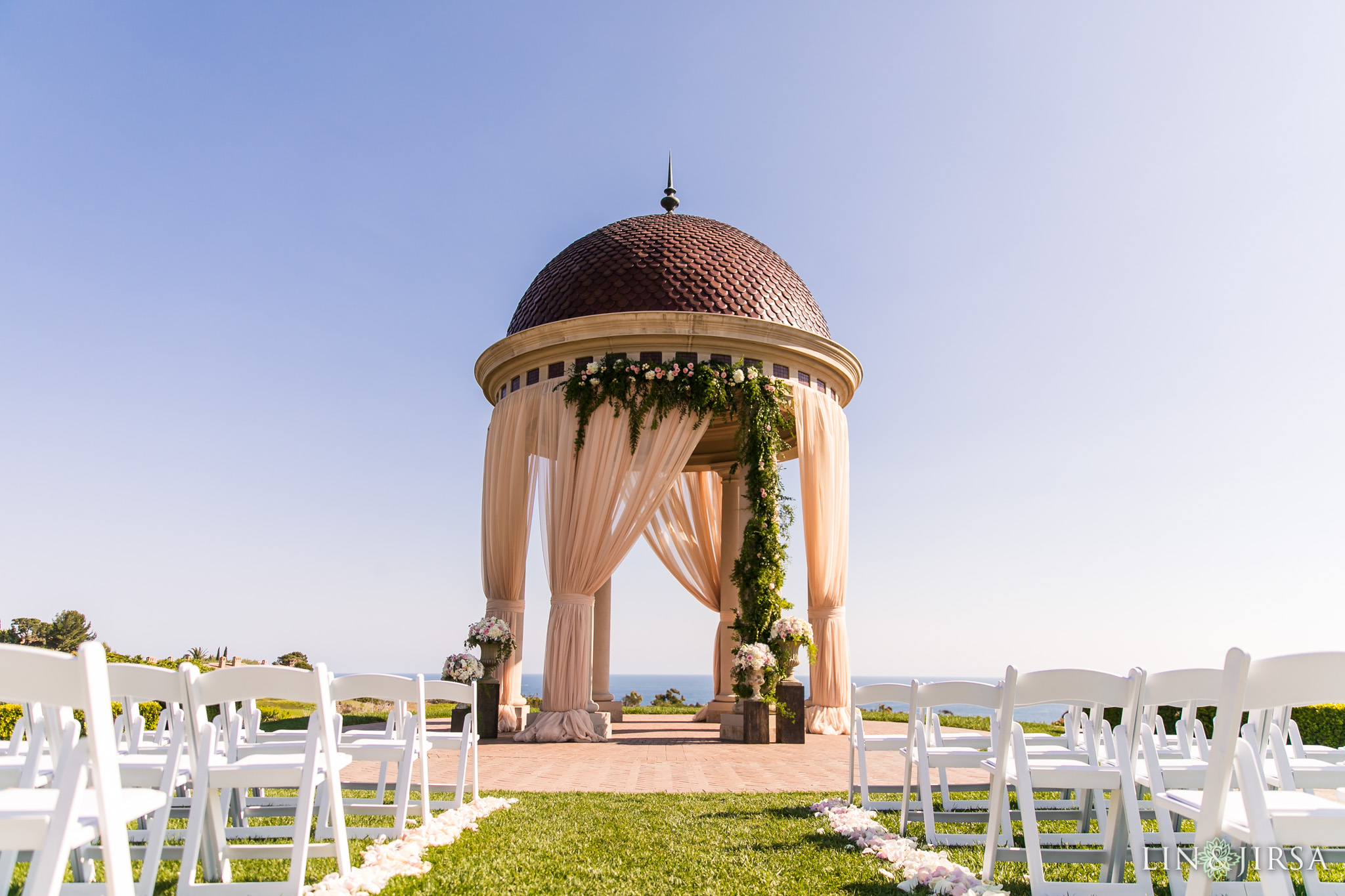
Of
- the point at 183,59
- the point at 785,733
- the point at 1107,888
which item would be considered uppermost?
the point at 183,59

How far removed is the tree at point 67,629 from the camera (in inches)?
1073

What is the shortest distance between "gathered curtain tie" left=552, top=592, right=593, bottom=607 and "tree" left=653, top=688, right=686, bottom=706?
7.38 m

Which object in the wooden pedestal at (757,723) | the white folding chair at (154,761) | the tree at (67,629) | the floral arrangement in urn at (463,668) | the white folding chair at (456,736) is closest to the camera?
the white folding chair at (154,761)

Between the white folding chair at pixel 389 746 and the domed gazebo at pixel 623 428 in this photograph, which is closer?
the white folding chair at pixel 389 746

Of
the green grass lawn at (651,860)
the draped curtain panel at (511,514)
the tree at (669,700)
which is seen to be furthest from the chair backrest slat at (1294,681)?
the tree at (669,700)

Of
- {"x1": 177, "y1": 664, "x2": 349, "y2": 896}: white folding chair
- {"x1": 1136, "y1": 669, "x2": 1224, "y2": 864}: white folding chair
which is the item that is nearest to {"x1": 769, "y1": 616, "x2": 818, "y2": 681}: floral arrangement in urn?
{"x1": 1136, "y1": 669, "x2": 1224, "y2": 864}: white folding chair

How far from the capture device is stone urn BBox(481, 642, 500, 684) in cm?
1291

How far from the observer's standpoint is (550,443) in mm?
13430

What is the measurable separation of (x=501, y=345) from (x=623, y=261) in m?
2.56

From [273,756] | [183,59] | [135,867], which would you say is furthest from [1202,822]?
[183,59]

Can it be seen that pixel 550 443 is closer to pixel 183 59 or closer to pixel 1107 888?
pixel 183 59

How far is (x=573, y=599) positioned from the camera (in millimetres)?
12781

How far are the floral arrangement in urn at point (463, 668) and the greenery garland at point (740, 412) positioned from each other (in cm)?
346

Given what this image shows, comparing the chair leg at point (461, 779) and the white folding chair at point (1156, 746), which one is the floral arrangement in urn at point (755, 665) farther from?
the white folding chair at point (1156, 746)
